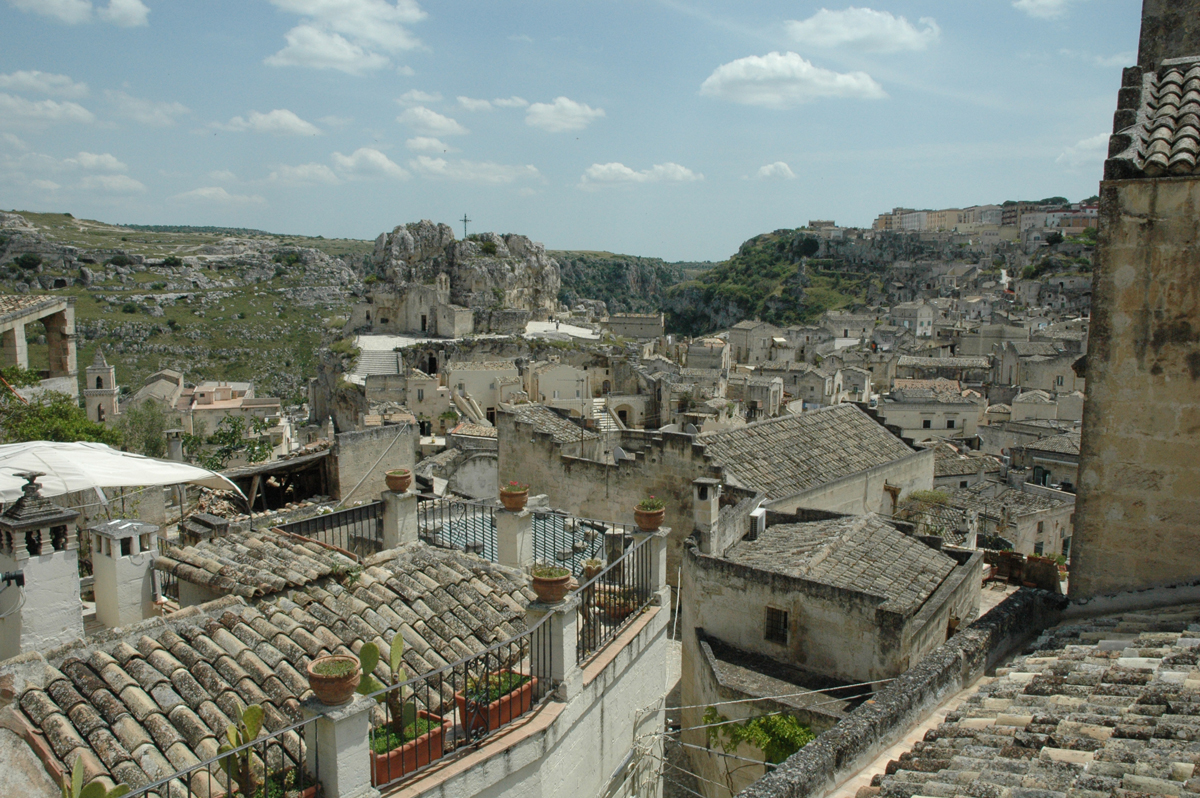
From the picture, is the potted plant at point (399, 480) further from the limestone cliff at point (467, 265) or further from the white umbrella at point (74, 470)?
the limestone cliff at point (467, 265)

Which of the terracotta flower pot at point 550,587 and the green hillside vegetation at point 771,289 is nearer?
the terracotta flower pot at point 550,587

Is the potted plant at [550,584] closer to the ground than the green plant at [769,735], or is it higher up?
higher up

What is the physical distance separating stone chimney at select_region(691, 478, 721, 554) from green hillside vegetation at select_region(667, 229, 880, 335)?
383ft

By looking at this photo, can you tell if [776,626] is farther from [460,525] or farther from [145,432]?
[145,432]

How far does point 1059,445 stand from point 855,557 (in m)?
30.3

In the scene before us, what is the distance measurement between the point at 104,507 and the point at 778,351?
77.2 m

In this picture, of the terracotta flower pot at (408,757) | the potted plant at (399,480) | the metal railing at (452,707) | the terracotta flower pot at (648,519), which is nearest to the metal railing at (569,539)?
the terracotta flower pot at (648,519)

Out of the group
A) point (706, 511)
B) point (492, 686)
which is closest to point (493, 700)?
point (492, 686)

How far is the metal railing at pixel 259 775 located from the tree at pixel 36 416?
15.6 meters

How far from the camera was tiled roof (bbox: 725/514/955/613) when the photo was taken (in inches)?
452

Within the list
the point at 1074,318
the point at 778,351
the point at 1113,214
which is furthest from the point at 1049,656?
the point at 1074,318

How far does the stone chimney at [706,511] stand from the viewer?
40.2 ft

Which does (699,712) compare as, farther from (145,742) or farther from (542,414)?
(542,414)

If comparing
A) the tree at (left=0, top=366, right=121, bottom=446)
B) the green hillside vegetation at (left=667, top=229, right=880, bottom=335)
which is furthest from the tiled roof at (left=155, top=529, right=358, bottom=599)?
the green hillside vegetation at (left=667, top=229, right=880, bottom=335)
